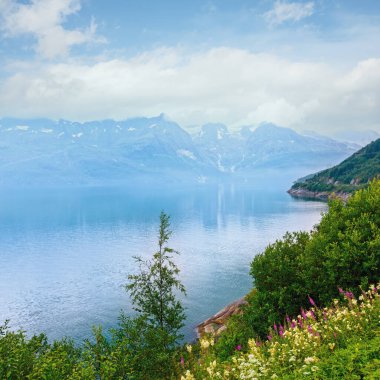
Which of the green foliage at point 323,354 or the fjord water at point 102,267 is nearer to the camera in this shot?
the green foliage at point 323,354

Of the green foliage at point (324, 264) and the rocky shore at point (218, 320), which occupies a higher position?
the green foliage at point (324, 264)

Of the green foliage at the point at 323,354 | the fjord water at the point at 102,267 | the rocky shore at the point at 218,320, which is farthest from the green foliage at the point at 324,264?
the fjord water at the point at 102,267

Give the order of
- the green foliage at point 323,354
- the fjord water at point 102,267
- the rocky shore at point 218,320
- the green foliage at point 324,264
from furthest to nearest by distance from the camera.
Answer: the fjord water at point 102,267, the rocky shore at point 218,320, the green foliage at point 324,264, the green foliage at point 323,354

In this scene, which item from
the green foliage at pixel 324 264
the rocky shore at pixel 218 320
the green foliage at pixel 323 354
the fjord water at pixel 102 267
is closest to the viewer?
A: the green foliage at pixel 323 354

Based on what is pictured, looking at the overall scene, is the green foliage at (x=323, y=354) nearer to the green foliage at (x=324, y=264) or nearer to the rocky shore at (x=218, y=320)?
the green foliage at (x=324, y=264)

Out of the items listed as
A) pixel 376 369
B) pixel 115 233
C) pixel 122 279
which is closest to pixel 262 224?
pixel 115 233

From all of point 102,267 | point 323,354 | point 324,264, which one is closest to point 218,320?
point 324,264

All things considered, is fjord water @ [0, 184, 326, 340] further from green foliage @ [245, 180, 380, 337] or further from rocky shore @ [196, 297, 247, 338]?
green foliage @ [245, 180, 380, 337]

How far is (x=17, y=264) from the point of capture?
124 metres

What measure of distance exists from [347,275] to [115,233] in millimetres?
151377

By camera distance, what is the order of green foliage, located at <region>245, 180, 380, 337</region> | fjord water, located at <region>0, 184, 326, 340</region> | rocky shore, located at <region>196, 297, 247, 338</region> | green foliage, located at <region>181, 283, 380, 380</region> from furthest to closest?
fjord water, located at <region>0, 184, 326, 340</region>
rocky shore, located at <region>196, 297, 247, 338</region>
green foliage, located at <region>245, 180, 380, 337</region>
green foliage, located at <region>181, 283, 380, 380</region>

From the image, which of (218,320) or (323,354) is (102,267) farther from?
(323,354)

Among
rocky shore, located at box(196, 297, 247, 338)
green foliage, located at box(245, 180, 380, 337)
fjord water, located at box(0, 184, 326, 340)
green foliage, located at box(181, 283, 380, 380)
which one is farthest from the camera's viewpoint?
fjord water, located at box(0, 184, 326, 340)

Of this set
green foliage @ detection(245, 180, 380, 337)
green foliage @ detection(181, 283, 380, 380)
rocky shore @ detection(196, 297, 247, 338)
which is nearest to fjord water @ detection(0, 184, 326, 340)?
rocky shore @ detection(196, 297, 247, 338)
